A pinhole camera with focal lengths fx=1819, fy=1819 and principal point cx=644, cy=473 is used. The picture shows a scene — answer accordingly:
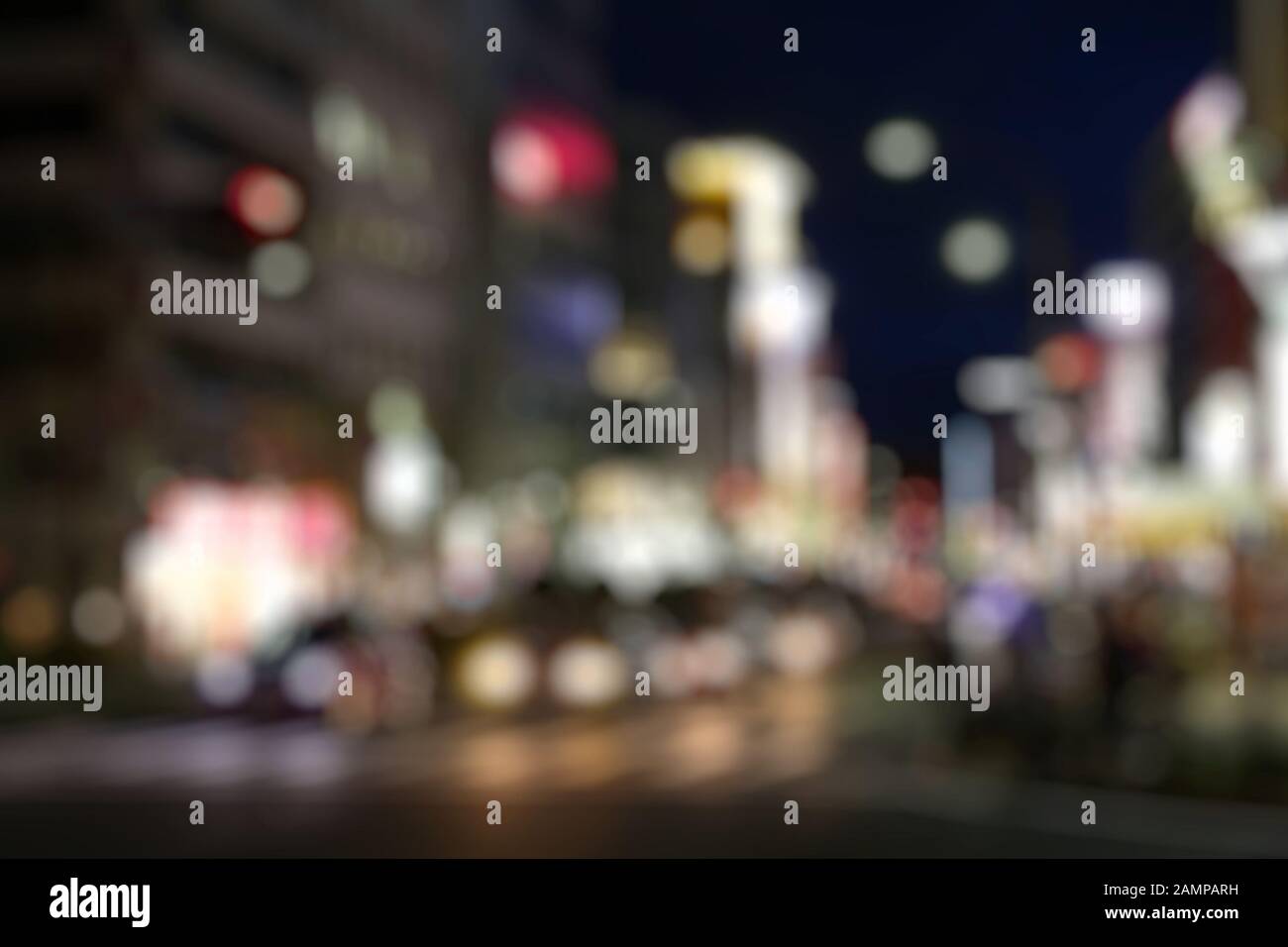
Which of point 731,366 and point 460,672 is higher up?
point 731,366

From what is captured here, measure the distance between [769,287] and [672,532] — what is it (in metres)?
29.8

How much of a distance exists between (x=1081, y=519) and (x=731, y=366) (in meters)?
62.8

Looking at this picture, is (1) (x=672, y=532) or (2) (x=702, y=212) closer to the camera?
(2) (x=702, y=212)

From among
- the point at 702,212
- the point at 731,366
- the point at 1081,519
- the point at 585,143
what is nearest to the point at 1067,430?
the point at 1081,519

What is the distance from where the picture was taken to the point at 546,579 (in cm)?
2428

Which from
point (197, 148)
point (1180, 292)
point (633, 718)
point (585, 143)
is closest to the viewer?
point (633, 718)

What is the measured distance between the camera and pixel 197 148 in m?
37.2

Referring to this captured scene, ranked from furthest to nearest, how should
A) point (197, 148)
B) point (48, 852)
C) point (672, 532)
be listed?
point (672, 532) → point (197, 148) → point (48, 852)

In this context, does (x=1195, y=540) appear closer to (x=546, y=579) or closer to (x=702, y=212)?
(x=546, y=579)

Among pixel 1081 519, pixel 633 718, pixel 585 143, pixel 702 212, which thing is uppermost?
pixel 585 143

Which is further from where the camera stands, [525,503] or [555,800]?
[525,503]

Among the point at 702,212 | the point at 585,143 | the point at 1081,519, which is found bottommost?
the point at 1081,519
